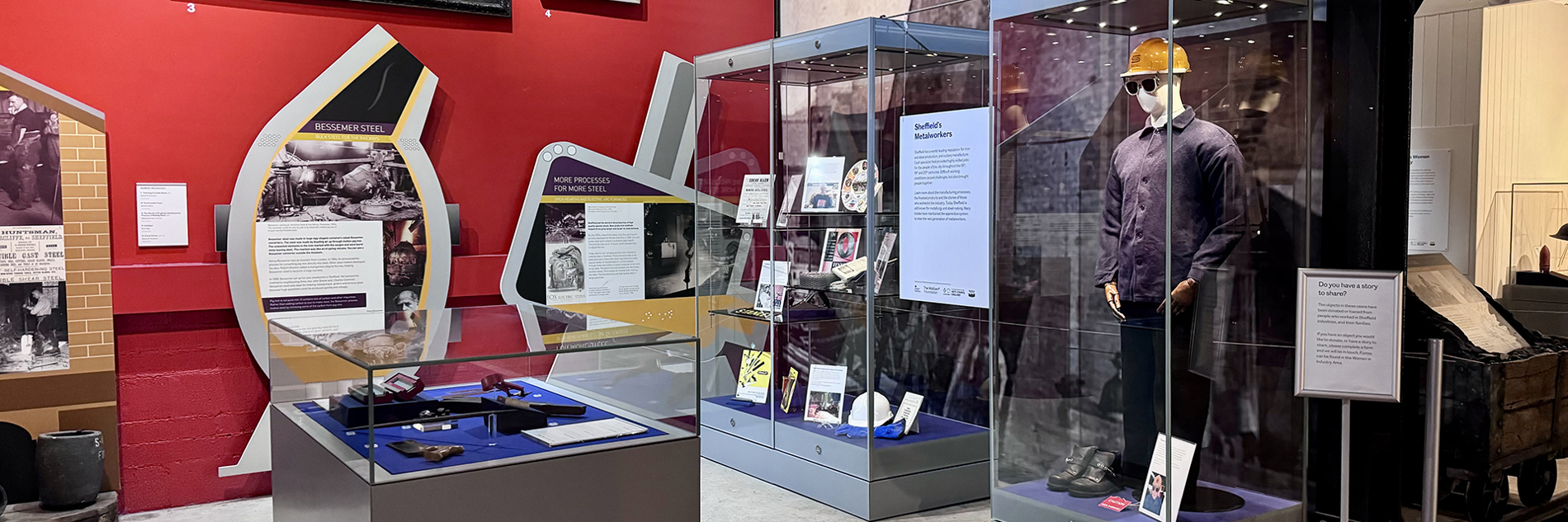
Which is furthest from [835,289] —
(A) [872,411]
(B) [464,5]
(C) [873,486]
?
(B) [464,5]

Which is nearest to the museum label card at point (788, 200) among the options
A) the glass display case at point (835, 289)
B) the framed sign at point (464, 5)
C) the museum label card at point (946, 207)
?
the glass display case at point (835, 289)

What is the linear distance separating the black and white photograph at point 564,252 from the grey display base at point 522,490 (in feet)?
8.80

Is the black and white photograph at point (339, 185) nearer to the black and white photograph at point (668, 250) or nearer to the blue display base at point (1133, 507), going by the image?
the black and white photograph at point (668, 250)

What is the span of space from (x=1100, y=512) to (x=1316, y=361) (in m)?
0.89

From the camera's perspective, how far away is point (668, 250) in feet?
18.8

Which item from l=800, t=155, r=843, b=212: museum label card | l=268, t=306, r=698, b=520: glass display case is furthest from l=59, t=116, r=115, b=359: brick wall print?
l=800, t=155, r=843, b=212: museum label card

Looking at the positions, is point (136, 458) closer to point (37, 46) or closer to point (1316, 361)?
point (37, 46)

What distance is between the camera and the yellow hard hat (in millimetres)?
3193

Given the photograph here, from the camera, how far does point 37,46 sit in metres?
4.16

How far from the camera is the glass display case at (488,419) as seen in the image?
222cm

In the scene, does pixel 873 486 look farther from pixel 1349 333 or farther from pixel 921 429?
pixel 1349 333

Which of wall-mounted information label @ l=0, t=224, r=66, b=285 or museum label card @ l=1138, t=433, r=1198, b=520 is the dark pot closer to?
wall-mounted information label @ l=0, t=224, r=66, b=285

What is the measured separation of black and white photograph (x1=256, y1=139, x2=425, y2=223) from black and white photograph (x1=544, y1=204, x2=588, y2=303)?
66 centimetres

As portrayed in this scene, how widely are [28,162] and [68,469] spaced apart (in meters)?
1.18
